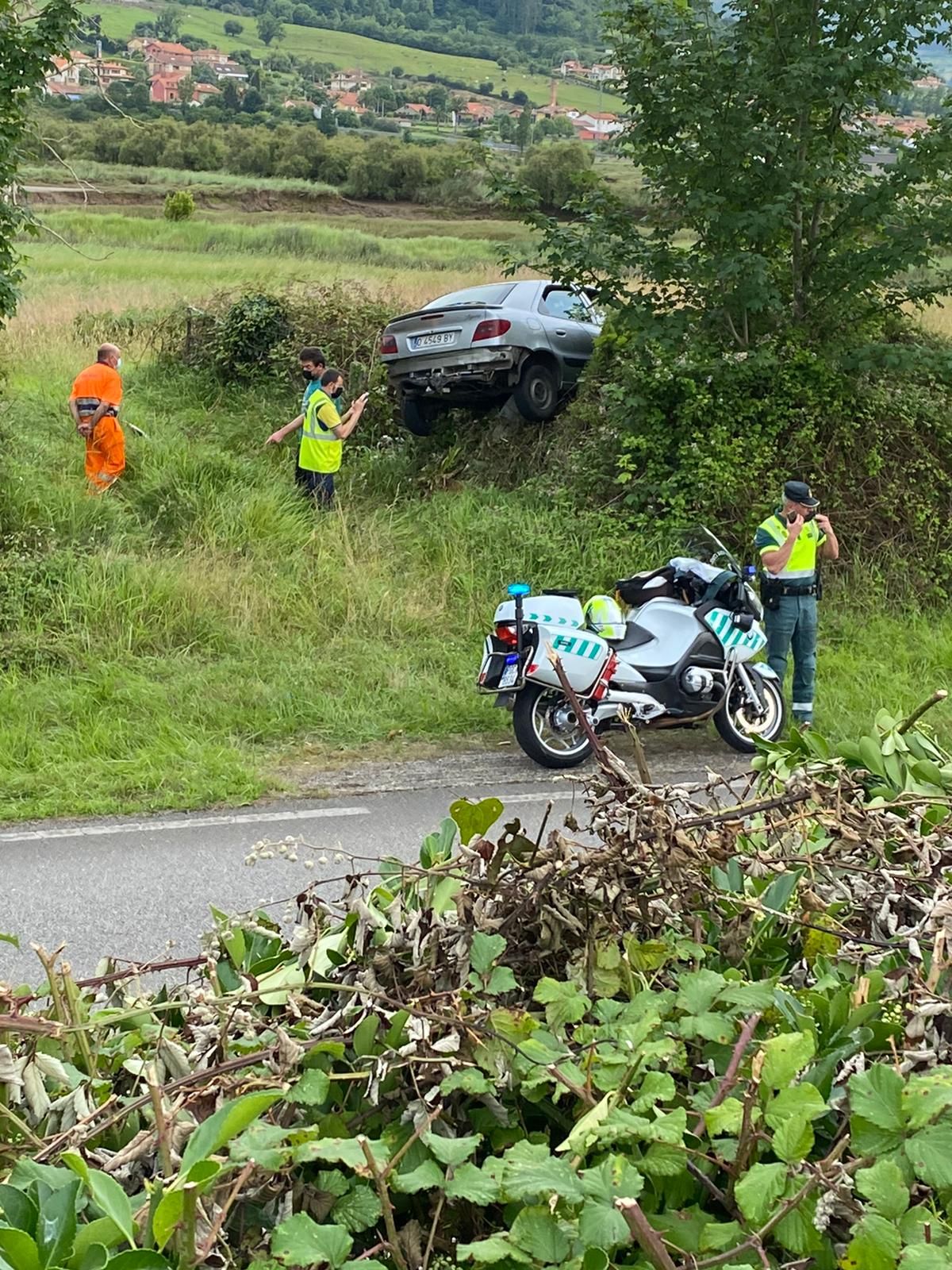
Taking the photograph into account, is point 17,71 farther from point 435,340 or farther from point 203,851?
point 203,851

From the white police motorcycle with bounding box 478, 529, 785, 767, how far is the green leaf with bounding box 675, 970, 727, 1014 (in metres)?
5.82

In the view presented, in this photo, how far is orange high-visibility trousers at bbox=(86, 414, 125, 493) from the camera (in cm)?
1267

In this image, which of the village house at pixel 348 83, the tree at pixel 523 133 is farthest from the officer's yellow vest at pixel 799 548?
the village house at pixel 348 83

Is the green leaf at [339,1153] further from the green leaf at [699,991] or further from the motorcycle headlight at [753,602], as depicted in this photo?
the motorcycle headlight at [753,602]

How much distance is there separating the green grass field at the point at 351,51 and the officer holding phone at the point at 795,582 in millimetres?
118612

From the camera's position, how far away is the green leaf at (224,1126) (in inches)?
53.2

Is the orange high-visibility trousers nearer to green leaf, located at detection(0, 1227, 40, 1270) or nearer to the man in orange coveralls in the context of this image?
the man in orange coveralls

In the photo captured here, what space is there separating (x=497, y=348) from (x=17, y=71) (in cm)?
529

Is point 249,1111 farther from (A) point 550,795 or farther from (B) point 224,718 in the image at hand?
(B) point 224,718

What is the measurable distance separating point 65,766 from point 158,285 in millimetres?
19782

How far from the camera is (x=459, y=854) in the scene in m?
1.98

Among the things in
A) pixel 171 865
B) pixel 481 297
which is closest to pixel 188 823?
pixel 171 865

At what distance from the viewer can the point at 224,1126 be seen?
4.46 ft

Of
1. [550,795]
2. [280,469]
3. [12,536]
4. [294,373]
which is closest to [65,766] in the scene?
[550,795]
